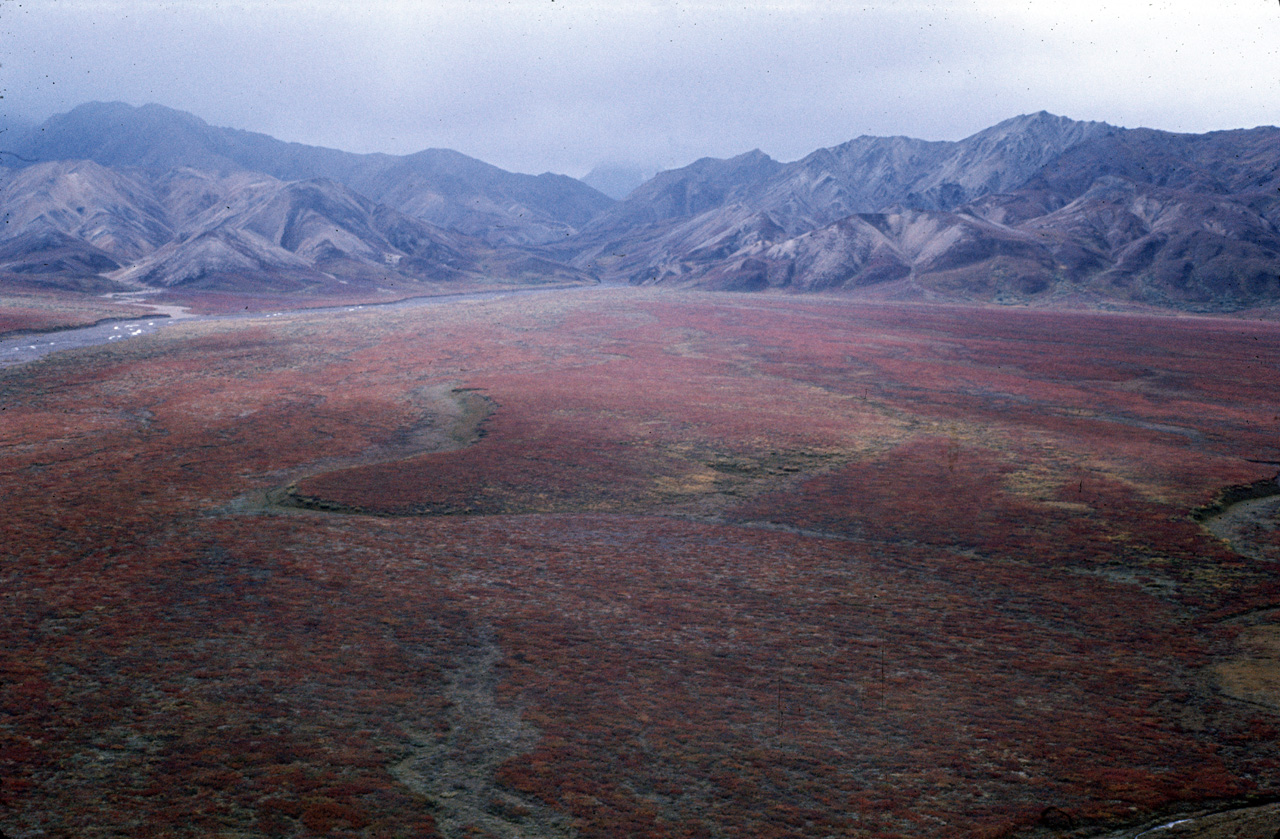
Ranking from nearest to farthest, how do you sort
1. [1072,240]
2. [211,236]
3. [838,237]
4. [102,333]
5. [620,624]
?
1. [620,624]
2. [102,333]
3. [211,236]
4. [1072,240]
5. [838,237]

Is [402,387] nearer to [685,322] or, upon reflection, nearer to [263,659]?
[263,659]

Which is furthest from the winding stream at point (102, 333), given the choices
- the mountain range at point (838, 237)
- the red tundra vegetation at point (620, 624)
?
the mountain range at point (838, 237)

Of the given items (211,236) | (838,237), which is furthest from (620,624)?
(838,237)

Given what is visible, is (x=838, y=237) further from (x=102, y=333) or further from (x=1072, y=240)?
(x=102, y=333)

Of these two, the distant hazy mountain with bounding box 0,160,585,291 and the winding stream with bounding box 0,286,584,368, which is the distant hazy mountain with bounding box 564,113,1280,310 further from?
the winding stream with bounding box 0,286,584,368

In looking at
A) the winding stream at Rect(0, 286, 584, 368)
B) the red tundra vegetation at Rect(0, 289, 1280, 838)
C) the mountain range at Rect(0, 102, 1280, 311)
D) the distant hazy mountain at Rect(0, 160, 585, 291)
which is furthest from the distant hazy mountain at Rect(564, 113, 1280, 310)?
the red tundra vegetation at Rect(0, 289, 1280, 838)

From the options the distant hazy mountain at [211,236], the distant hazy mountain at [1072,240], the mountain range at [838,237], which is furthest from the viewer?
the distant hazy mountain at [211,236]

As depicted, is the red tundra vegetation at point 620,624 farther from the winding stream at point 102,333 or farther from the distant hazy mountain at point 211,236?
the distant hazy mountain at point 211,236

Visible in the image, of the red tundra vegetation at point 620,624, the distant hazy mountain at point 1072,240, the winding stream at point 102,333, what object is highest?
the distant hazy mountain at point 1072,240
